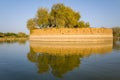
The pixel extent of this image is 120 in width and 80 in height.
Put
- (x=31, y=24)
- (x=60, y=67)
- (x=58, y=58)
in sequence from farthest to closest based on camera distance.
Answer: (x=31, y=24), (x=58, y=58), (x=60, y=67)

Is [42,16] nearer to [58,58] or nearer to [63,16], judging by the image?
[63,16]

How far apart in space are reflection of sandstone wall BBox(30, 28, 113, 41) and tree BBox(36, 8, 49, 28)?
85.2 inches

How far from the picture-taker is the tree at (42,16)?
1781 inches

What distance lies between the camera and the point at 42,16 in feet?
149

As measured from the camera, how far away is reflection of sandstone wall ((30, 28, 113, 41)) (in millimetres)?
41094

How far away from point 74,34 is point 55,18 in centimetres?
731

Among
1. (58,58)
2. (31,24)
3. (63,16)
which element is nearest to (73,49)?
(58,58)

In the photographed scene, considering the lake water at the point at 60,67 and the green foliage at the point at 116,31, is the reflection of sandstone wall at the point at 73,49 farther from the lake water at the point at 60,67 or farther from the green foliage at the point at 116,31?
the green foliage at the point at 116,31

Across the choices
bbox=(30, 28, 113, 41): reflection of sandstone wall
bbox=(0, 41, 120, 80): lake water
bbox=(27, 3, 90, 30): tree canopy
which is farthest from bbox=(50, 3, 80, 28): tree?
bbox=(0, 41, 120, 80): lake water

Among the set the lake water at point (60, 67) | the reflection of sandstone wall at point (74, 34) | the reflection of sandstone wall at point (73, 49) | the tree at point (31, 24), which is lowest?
the reflection of sandstone wall at point (73, 49)

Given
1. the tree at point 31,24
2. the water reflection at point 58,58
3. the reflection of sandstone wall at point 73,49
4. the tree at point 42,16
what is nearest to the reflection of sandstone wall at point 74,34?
the tree at point 42,16

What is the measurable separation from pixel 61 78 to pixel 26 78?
135cm

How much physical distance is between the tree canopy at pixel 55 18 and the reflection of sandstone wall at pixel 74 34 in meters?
2.33

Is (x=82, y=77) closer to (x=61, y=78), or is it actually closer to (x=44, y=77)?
(x=61, y=78)
